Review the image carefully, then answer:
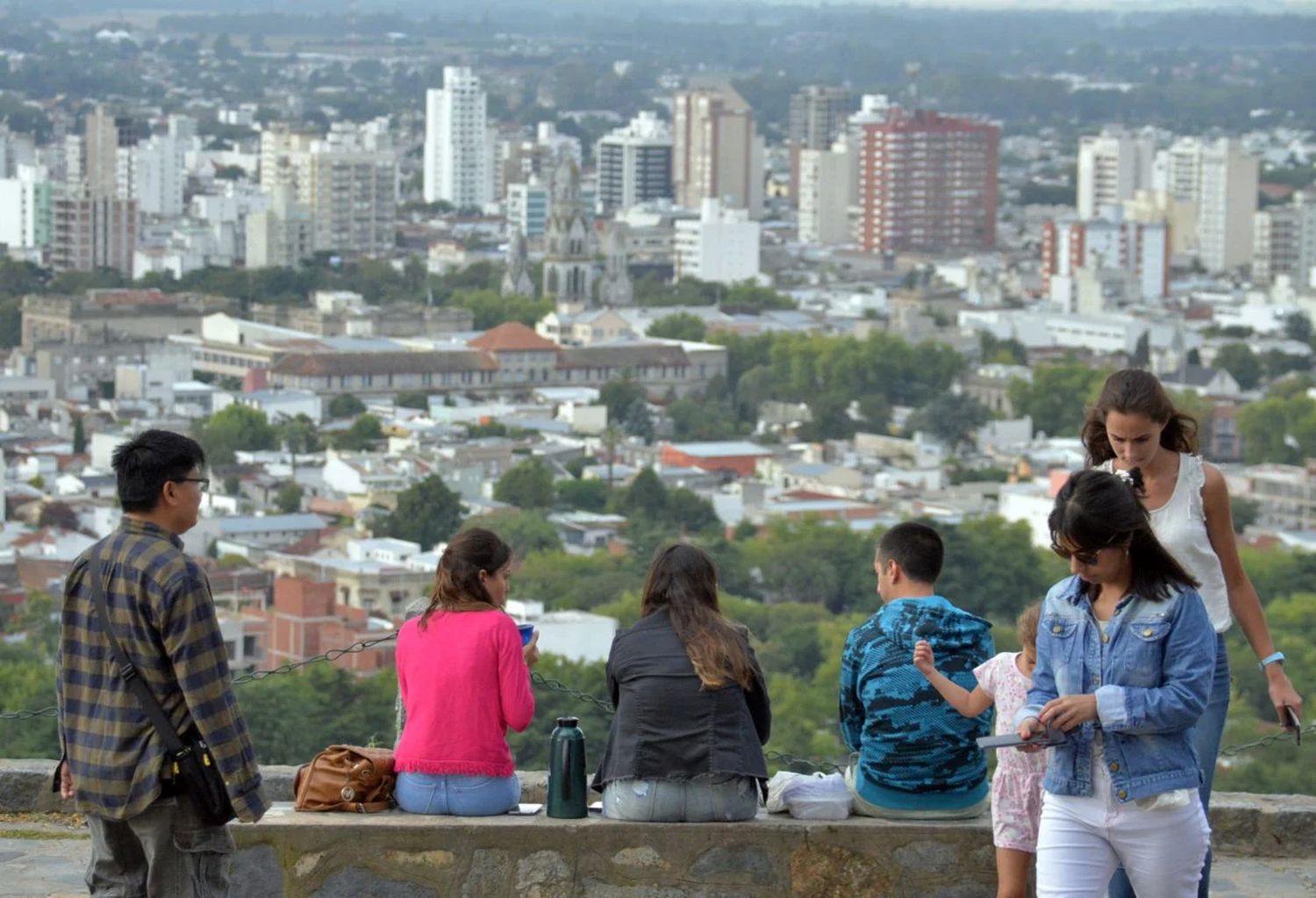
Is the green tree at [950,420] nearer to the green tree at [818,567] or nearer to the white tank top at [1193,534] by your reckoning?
the green tree at [818,567]

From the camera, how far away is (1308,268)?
6644 centimetres

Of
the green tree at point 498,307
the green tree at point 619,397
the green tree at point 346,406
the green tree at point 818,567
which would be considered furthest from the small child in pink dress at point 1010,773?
the green tree at point 498,307

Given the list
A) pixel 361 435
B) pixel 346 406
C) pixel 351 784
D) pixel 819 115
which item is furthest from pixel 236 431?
pixel 819 115

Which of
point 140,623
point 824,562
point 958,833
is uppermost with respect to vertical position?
point 140,623

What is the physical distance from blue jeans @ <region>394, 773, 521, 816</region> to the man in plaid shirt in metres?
0.49

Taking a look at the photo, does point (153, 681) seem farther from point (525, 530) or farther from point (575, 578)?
point (525, 530)

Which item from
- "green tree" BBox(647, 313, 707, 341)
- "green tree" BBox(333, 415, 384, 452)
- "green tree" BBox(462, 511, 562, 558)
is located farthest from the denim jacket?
"green tree" BBox(647, 313, 707, 341)

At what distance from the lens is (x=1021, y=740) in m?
2.98

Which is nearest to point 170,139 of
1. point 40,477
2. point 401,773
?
point 40,477

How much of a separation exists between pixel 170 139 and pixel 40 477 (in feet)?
138

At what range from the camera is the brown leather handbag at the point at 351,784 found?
12.0 feet

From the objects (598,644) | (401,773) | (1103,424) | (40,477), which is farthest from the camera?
(40,477)

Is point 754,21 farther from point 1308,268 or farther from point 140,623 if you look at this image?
point 140,623

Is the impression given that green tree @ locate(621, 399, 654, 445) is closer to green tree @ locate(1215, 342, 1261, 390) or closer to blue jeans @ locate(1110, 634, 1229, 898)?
green tree @ locate(1215, 342, 1261, 390)
